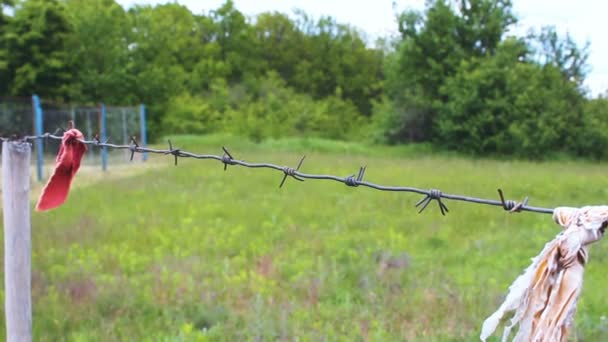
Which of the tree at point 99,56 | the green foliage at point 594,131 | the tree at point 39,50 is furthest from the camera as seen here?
the tree at point 99,56

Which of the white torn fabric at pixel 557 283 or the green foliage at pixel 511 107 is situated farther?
the green foliage at pixel 511 107

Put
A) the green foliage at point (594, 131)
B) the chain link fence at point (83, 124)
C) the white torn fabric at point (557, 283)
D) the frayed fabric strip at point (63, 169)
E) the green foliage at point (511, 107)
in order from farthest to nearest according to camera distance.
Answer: the green foliage at point (594, 131)
the green foliage at point (511, 107)
the chain link fence at point (83, 124)
the frayed fabric strip at point (63, 169)
the white torn fabric at point (557, 283)

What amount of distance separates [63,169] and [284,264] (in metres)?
3.44

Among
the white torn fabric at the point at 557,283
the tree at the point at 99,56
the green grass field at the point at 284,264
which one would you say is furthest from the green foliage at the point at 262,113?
the white torn fabric at the point at 557,283

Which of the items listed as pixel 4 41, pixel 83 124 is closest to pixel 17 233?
pixel 83 124

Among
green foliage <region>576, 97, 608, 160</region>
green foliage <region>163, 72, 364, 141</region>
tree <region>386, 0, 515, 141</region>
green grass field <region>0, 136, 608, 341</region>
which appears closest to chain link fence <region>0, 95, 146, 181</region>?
green grass field <region>0, 136, 608, 341</region>

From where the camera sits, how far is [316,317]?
405 cm

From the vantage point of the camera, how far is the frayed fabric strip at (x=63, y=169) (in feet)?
6.72

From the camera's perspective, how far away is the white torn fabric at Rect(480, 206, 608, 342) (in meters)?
1.16

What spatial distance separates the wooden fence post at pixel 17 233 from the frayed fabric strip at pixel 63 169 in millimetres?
78

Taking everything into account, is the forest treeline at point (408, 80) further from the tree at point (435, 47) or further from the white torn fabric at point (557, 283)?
the white torn fabric at point (557, 283)

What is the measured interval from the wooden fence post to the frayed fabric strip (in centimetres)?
8

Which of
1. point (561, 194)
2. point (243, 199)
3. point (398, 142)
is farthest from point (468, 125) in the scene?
point (243, 199)

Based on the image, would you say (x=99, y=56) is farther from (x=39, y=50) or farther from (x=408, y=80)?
(x=408, y=80)
